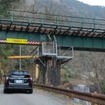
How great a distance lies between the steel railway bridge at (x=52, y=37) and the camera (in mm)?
34969

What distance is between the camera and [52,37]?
37125 millimetres

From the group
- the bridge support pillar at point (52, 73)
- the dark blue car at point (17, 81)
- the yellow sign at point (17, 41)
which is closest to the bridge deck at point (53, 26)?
the yellow sign at point (17, 41)

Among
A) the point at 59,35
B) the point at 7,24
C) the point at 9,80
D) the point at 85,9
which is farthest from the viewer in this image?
the point at 85,9

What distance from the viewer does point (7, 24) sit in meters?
34.4

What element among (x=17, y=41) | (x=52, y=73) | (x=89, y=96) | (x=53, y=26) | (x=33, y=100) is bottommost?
(x=33, y=100)

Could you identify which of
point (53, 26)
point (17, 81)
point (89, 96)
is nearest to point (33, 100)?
point (89, 96)

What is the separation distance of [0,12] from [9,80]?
3079cm

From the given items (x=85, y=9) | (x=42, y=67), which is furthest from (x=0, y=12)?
(x=85, y=9)

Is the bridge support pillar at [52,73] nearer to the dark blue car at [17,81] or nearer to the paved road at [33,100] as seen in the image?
the dark blue car at [17,81]

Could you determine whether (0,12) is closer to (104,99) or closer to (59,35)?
(59,35)

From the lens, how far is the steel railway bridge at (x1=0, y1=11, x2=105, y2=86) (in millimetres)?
34969

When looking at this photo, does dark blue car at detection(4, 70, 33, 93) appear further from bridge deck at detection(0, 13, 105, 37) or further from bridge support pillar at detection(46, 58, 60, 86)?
bridge support pillar at detection(46, 58, 60, 86)

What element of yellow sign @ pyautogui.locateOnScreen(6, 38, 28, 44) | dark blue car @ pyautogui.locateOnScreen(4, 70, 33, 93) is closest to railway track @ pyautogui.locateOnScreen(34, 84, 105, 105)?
dark blue car @ pyautogui.locateOnScreen(4, 70, 33, 93)

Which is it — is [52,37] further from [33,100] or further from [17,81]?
[33,100]
